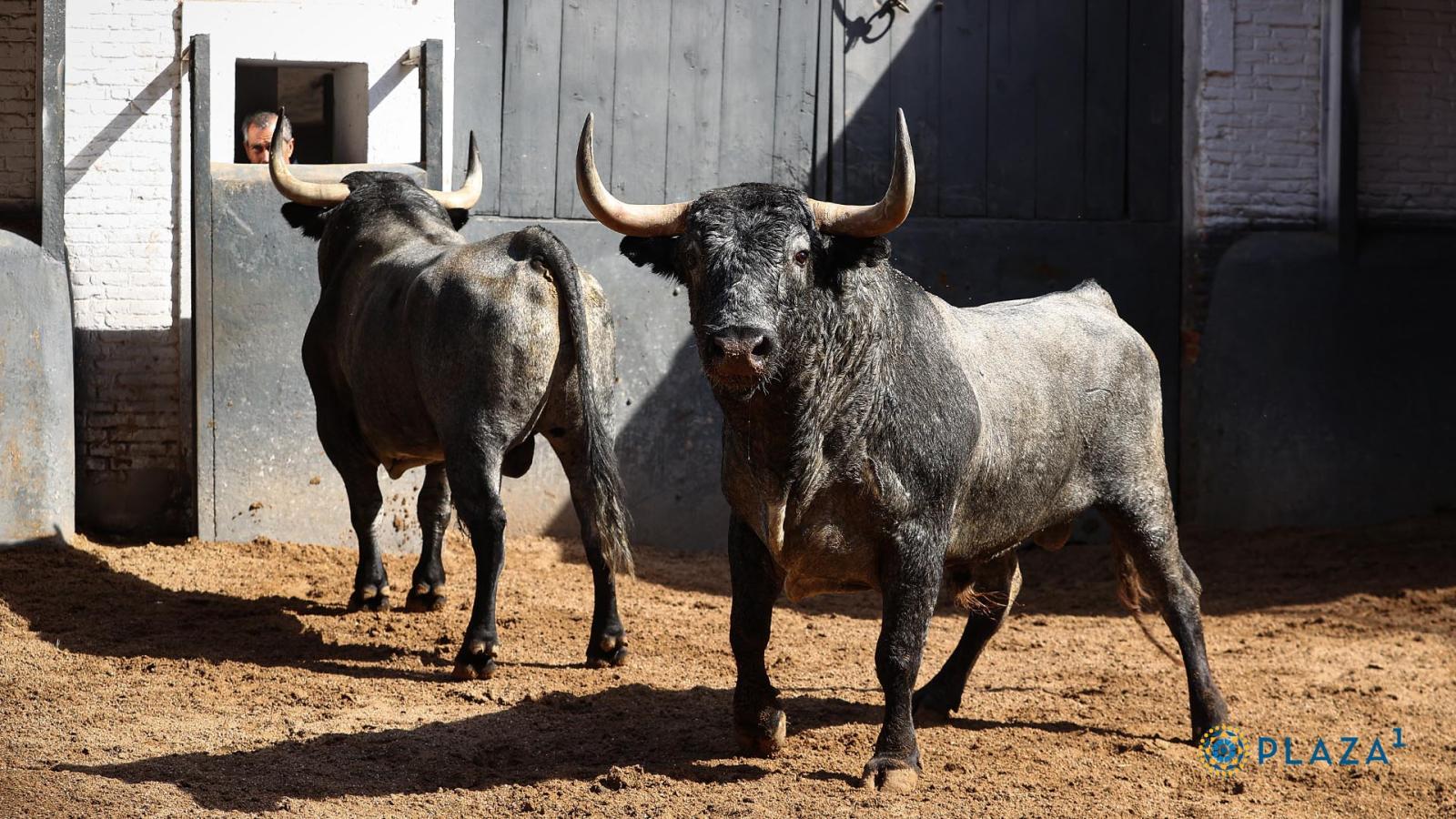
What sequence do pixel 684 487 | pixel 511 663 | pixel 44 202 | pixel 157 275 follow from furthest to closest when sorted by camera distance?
pixel 684 487, pixel 157 275, pixel 44 202, pixel 511 663

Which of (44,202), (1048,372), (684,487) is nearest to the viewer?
(1048,372)

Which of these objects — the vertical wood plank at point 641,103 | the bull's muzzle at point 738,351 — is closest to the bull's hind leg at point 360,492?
the vertical wood plank at point 641,103

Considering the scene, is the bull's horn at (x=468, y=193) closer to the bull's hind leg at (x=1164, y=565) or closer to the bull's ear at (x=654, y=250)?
the bull's ear at (x=654, y=250)

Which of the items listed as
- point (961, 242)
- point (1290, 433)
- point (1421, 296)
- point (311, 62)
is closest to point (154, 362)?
point (311, 62)

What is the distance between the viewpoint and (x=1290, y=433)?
9.49 metres

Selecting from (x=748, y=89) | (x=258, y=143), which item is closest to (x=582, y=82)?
(x=748, y=89)

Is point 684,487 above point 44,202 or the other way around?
the other way around

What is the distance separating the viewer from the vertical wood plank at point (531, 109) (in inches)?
347

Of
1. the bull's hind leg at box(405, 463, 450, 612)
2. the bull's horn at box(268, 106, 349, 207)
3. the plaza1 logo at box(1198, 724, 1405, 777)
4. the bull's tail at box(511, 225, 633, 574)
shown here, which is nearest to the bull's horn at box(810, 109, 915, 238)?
the bull's tail at box(511, 225, 633, 574)

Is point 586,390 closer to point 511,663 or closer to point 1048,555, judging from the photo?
point 511,663

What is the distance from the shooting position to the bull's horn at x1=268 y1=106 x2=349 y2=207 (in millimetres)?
7074

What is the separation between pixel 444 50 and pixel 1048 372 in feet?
15.9

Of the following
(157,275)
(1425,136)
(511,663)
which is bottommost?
(511,663)

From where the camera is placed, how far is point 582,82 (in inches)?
352
